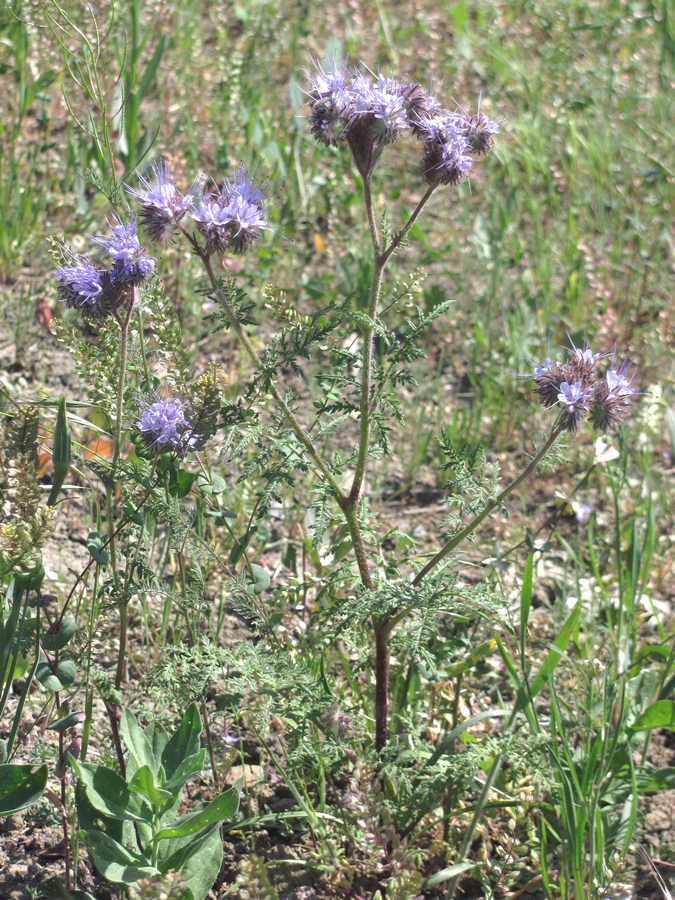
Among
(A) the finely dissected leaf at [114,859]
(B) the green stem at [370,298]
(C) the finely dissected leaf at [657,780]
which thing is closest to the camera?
(A) the finely dissected leaf at [114,859]

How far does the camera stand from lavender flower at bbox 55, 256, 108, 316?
199cm

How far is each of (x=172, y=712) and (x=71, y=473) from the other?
959 millimetres

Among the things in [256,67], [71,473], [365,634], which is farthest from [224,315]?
[256,67]

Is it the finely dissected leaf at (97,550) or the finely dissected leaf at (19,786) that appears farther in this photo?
the finely dissected leaf at (97,550)

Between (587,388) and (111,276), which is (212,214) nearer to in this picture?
(111,276)

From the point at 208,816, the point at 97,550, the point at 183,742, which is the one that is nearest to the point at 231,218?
the point at 97,550

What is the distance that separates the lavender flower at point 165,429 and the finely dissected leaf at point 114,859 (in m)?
0.74

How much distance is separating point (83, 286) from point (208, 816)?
3.42 ft

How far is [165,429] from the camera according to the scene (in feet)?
6.56

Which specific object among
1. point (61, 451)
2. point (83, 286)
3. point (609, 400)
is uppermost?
point (83, 286)

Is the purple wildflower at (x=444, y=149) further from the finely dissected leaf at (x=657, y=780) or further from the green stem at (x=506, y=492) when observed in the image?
the finely dissected leaf at (x=657, y=780)

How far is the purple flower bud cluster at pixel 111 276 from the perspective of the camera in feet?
6.50

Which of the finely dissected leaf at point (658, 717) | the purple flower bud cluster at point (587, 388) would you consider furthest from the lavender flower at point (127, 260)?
the finely dissected leaf at point (658, 717)

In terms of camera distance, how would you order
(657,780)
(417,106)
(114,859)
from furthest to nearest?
1. (657,780)
2. (417,106)
3. (114,859)
